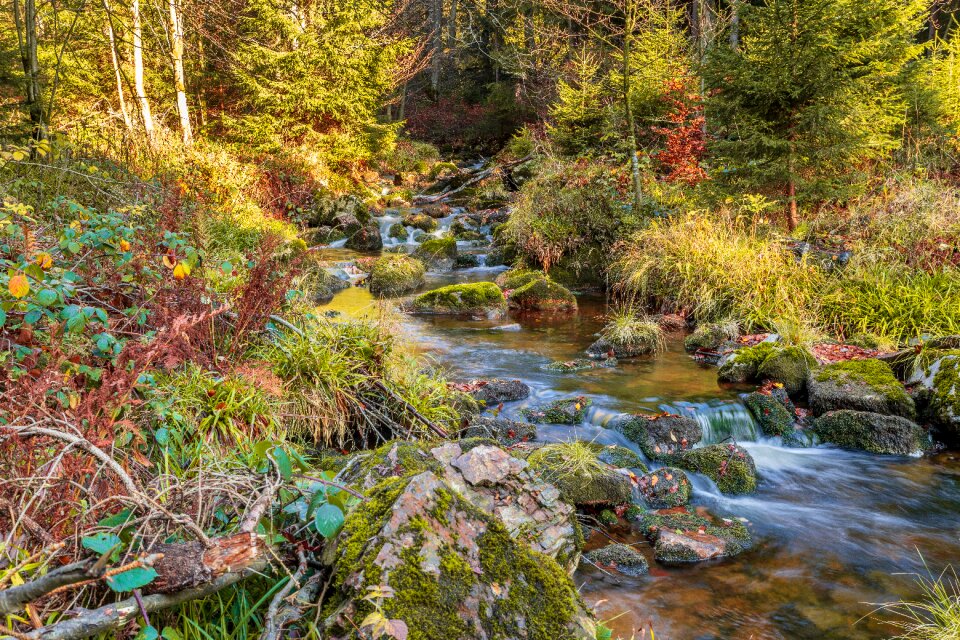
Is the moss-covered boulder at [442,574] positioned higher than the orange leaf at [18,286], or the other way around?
the orange leaf at [18,286]

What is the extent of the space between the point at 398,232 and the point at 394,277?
576 cm

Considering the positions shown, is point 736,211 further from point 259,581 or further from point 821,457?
point 259,581

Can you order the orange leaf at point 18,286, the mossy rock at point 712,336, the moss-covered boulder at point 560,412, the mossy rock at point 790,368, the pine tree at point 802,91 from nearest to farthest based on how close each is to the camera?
the orange leaf at point 18,286 < the moss-covered boulder at point 560,412 < the mossy rock at point 790,368 < the mossy rock at point 712,336 < the pine tree at point 802,91

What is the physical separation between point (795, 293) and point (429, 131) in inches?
1051

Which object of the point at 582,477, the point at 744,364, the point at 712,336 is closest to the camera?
the point at 582,477

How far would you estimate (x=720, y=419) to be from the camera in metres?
6.08

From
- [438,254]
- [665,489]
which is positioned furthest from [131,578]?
[438,254]

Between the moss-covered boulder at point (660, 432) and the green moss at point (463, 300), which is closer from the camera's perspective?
the moss-covered boulder at point (660, 432)

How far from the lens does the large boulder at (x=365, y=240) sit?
638 inches

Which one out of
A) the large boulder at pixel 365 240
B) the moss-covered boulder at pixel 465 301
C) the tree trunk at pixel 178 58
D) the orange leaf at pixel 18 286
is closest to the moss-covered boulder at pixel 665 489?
the orange leaf at pixel 18 286

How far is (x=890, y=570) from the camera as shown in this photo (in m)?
3.94

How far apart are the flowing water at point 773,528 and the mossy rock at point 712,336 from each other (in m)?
0.64

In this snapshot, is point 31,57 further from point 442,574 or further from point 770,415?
point 770,415

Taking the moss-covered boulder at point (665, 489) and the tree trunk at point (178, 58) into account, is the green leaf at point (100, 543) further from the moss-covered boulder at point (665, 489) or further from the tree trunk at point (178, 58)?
the tree trunk at point (178, 58)
